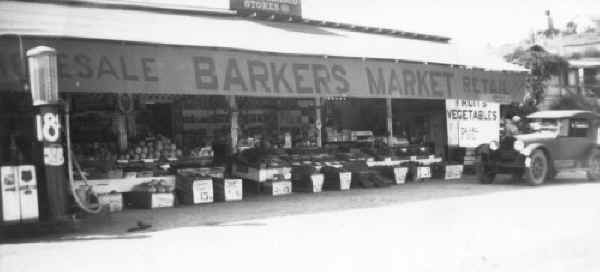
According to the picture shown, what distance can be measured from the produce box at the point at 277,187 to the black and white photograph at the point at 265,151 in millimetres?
32

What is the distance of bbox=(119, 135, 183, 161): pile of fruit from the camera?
11.6 m

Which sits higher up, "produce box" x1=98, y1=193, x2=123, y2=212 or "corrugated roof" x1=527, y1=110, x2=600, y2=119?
"corrugated roof" x1=527, y1=110, x2=600, y2=119

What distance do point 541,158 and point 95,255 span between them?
10495 mm

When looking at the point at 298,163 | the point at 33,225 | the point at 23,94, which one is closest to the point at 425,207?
the point at 298,163

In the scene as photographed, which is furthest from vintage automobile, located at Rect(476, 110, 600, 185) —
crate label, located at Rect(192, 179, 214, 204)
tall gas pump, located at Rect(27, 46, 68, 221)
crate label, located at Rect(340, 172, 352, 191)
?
tall gas pump, located at Rect(27, 46, 68, 221)

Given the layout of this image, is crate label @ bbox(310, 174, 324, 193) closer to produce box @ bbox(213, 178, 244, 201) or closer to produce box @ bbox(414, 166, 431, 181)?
produce box @ bbox(213, 178, 244, 201)

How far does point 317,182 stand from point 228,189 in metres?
2.29

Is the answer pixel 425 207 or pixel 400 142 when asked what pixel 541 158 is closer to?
pixel 400 142

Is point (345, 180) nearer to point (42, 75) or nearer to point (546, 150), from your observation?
point (546, 150)

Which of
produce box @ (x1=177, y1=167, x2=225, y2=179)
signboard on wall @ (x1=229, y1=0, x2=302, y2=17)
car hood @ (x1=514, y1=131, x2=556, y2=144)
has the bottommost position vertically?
produce box @ (x1=177, y1=167, x2=225, y2=179)

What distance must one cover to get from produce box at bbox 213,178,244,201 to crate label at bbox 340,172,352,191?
8.67 feet

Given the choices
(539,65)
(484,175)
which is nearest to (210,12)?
(484,175)

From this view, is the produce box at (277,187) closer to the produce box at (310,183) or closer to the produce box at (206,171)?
the produce box at (310,183)

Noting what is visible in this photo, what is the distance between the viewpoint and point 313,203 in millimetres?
10227
